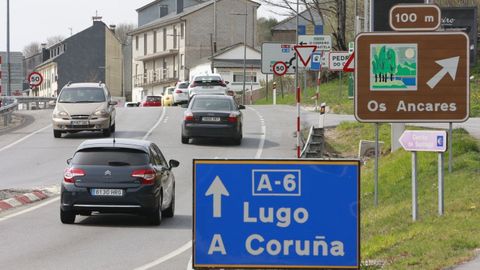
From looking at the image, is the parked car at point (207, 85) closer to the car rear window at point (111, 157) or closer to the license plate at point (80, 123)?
the license plate at point (80, 123)

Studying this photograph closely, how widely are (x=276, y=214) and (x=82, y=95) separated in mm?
28370

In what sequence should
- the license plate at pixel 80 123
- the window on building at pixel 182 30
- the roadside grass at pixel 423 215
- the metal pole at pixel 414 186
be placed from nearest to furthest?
the roadside grass at pixel 423 215 < the metal pole at pixel 414 186 < the license plate at pixel 80 123 < the window on building at pixel 182 30

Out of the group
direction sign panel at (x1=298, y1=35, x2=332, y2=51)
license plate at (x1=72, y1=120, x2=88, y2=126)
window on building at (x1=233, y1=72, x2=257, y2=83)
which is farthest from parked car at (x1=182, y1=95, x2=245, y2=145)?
window on building at (x1=233, y1=72, x2=257, y2=83)

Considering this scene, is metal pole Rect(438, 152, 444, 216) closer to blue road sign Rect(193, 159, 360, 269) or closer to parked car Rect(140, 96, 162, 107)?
blue road sign Rect(193, 159, 360, 269)

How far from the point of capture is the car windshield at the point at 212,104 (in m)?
33.1

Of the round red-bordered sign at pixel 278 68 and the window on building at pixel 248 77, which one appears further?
the window on building at pixel 248 77

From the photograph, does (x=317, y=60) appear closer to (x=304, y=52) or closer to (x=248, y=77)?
(x=304, y=52)

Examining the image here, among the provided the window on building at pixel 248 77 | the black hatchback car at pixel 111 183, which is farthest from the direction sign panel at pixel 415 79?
the window on building at pixel 248 77

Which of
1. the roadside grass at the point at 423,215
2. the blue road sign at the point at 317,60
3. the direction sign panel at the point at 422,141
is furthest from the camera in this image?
the blue road sign at the point at 317,60

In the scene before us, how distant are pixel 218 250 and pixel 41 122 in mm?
35848

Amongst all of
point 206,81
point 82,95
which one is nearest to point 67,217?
point 82,95

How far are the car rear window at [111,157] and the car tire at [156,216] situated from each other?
0.77m

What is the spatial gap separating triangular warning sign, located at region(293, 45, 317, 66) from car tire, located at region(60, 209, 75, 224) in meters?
14.0

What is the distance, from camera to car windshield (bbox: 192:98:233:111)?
3309 cm
